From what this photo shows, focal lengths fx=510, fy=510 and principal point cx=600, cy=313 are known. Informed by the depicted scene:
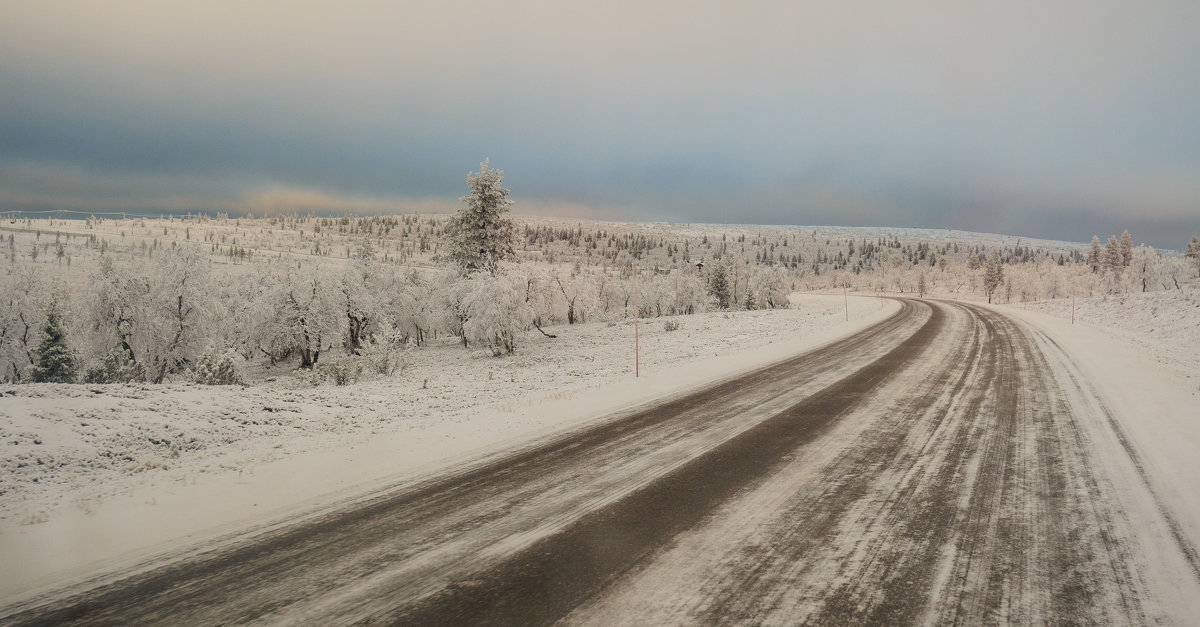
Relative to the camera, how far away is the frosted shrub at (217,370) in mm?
16672

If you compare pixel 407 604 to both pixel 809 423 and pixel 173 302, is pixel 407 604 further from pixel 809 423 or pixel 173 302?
pixel 173 302

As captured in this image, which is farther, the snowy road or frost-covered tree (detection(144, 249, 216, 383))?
frost-covered tree (detection(144, 249, 216, 383))

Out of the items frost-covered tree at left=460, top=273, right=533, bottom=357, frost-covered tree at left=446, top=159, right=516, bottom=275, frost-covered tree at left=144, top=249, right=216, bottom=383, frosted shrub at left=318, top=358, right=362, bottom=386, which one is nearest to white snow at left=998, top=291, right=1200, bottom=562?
frosted shrub at left=318, top=358, right=362, bottom=386

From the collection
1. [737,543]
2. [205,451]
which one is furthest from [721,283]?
[737,543]

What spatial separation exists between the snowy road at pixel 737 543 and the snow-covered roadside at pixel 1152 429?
0.28 feet

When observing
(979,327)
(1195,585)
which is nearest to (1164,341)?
(979,327)

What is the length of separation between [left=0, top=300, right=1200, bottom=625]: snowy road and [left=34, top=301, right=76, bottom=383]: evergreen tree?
103 ft

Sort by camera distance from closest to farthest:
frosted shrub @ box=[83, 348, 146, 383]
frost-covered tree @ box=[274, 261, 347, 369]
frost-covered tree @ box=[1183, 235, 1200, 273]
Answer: frosted shrub @ box=[83, 348, 146, 383], frost-covered tree @ box=[274, 261, 347, 369], frost-covered tree @ box=[1183, 235, 1200, 273]

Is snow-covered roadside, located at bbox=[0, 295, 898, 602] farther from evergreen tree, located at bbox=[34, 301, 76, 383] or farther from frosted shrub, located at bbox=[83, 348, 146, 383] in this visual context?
evergreen tree, located at bbox=[34, 301, 76, 383]

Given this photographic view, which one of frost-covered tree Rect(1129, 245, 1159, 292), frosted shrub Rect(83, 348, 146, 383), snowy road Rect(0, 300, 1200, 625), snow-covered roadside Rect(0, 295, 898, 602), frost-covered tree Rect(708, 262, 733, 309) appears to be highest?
frost-covered tree Rect(1129, 245, 1159, 292)

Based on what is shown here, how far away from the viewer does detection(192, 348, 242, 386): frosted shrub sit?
16672 mm

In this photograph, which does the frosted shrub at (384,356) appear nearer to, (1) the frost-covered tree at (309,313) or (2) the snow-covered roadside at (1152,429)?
(1) the frost-covered tree at (309,313)

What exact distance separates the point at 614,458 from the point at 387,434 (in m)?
4.45

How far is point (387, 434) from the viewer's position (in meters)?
9.11
